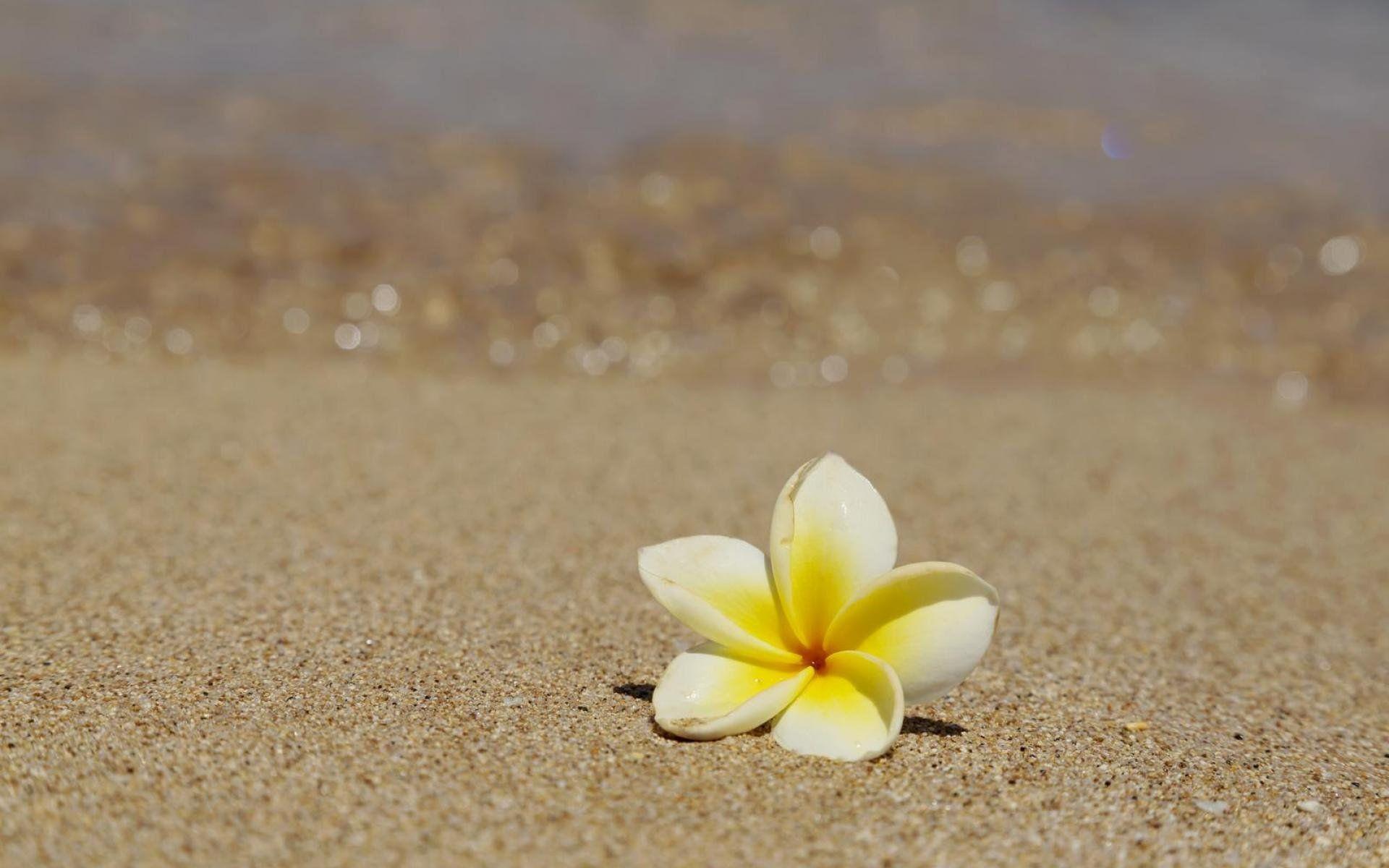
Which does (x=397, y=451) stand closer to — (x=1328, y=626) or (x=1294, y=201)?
(x=1328, y=626)

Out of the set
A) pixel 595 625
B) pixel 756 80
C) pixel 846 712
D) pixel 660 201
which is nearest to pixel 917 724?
pixel 846 712

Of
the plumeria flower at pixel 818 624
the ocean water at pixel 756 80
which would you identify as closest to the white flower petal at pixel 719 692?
the plumeria flower at pixel 818 624

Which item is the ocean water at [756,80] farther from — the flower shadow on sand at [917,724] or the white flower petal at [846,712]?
the white flower petal at [846,712]

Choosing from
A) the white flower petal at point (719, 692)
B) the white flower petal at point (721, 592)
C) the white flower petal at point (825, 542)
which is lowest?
the white flower petal at point (719, 692)

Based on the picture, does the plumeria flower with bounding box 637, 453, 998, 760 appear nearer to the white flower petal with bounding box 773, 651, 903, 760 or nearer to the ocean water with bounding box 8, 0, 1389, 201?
the white flower petal with bounding box 773, 651, 903, 760

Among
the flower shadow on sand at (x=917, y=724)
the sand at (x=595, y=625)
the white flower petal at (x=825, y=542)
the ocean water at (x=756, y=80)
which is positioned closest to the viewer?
the sand at (x=595, y=625)

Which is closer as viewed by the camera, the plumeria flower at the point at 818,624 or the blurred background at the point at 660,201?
the plumeria flower at the point at 818,624
